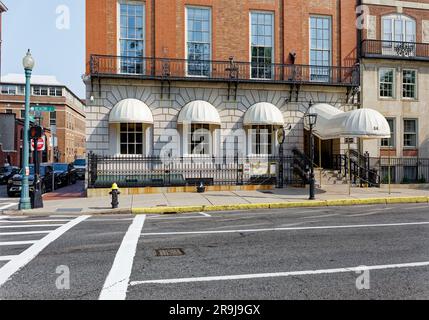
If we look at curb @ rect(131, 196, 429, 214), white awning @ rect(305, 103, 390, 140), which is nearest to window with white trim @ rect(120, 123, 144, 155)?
curb @ rect(131, 196, 429, 214)

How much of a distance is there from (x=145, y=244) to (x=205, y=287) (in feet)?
10.3

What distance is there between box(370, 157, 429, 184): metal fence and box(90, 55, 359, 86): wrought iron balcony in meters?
5.59

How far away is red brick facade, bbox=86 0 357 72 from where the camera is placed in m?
21.3

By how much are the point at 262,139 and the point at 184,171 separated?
17.6 ft

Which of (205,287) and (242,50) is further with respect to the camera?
(242,50)

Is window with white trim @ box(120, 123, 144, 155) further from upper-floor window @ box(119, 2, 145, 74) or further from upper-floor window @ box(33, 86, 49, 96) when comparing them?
upper-floor window @ box(33, 86, 49, 96)

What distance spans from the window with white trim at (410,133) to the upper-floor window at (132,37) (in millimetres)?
18455

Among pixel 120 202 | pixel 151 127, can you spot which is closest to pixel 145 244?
pixel 120 202

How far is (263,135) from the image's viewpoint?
22984 millimetres

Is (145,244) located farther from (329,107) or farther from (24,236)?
(329,107)

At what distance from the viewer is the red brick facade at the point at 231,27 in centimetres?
2128

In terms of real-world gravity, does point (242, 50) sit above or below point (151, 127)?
above

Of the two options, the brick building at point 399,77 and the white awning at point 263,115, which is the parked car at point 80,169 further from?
the brick building at point 399,77

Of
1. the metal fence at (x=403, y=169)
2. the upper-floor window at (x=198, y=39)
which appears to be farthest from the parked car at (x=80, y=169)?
the metal fence at (x=403, y=169)
